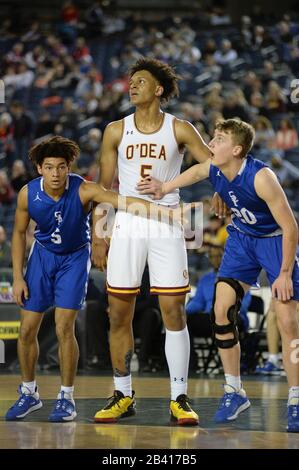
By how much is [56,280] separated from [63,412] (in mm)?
843

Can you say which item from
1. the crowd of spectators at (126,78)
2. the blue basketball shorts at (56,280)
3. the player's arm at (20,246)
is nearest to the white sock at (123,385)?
the blue basketball shorts at (56,280)

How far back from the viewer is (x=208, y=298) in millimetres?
10461

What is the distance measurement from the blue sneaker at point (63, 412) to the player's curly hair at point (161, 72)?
2030 millimetres

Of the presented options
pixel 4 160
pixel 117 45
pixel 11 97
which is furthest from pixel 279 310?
pixel 117 45

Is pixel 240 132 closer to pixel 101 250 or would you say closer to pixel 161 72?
pixel 161 72

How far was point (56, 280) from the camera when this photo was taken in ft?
20.8

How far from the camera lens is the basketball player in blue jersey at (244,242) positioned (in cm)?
578

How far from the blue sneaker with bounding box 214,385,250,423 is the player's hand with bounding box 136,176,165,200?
127cm

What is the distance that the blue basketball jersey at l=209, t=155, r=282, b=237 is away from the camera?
591 cm

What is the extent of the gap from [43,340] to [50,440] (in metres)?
5.22

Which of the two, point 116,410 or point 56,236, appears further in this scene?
point 56,236

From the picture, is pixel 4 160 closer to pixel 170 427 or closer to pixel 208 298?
pixel 208 298

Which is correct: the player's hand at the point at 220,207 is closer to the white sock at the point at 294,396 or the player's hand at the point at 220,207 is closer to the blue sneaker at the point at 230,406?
the blue sneaker at the point at 230,406

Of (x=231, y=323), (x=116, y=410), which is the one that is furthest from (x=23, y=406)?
(x=231, y=323)
